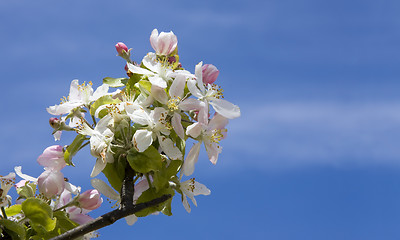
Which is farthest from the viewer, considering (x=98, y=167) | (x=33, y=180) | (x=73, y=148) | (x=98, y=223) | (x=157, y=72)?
(x=33, y=180)

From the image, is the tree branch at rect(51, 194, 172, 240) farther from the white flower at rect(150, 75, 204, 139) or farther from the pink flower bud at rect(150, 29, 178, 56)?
the pink flower bud at rect(150, 29, 178, 56)

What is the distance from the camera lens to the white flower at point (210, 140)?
6.82ft

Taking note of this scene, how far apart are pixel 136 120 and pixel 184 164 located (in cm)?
28

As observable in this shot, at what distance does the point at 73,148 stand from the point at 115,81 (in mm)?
401

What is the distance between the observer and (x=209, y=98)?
2143 mm

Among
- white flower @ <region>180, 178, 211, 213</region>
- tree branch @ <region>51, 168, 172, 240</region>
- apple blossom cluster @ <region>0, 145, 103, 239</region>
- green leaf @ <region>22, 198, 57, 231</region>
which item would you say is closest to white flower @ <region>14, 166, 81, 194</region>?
apple blossom cluster @ <region>0, 145, 103, 239</region>

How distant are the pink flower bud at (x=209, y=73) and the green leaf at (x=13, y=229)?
93 cm

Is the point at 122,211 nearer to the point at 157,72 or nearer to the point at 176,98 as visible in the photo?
the point at 176,98

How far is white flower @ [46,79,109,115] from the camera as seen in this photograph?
2.17 m

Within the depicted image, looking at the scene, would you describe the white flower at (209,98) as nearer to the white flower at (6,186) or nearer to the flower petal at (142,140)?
the flower petal at (142,140)

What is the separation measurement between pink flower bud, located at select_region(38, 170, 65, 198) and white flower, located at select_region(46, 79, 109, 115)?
253 millimetres

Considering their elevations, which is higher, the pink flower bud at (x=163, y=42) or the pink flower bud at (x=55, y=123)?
the pink flower bud at (x=163, y=42)

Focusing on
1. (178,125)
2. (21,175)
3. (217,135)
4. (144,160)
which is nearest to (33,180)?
(21,175)

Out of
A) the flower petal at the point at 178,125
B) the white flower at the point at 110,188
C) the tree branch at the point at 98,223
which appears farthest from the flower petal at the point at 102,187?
the flower petal at the point at 178,125
